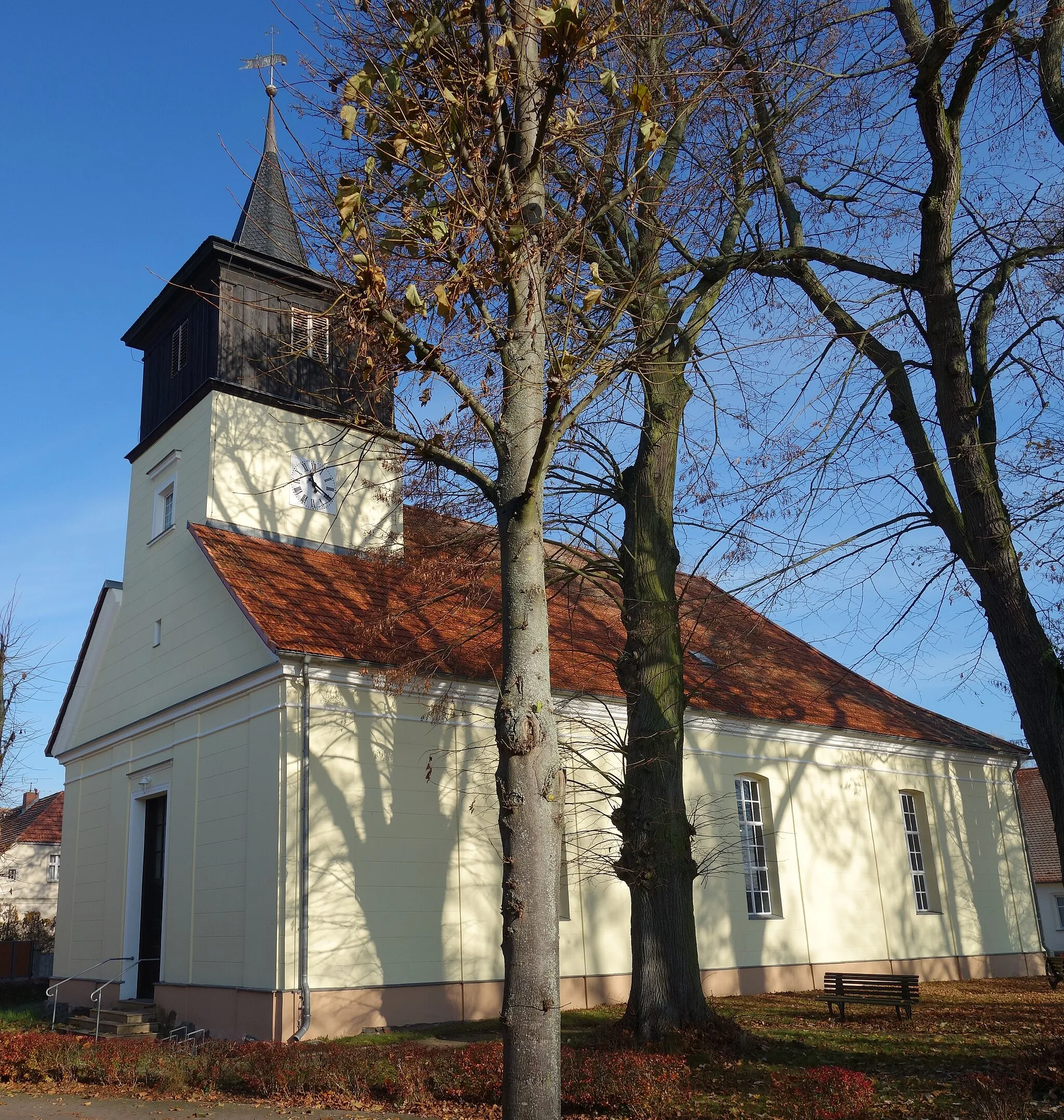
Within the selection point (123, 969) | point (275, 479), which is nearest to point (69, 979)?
point (123, 969)

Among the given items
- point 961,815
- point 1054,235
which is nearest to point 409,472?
point 1054,235

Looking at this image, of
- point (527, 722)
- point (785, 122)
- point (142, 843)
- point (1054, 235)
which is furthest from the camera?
point (142, 843)

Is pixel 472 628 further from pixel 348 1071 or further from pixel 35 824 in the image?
pixel 35 824

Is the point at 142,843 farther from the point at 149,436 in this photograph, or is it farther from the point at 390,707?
the point at 149,436

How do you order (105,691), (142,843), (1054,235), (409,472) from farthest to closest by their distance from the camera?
(105,691) → (142,843) → (1054,235) → (409,472)

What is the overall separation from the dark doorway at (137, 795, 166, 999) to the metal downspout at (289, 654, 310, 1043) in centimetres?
428

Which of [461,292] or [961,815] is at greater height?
[461,292]

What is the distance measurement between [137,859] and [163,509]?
21.1 feet

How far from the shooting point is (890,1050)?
442 inches

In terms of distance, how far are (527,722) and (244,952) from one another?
9.24m

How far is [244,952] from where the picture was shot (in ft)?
46.6

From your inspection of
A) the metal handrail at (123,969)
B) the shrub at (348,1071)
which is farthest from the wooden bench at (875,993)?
the metal handrail at (123,969)

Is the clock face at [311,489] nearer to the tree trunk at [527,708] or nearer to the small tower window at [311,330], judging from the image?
the small tower window at [311,330]

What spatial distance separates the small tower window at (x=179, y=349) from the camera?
2036 centimetres
